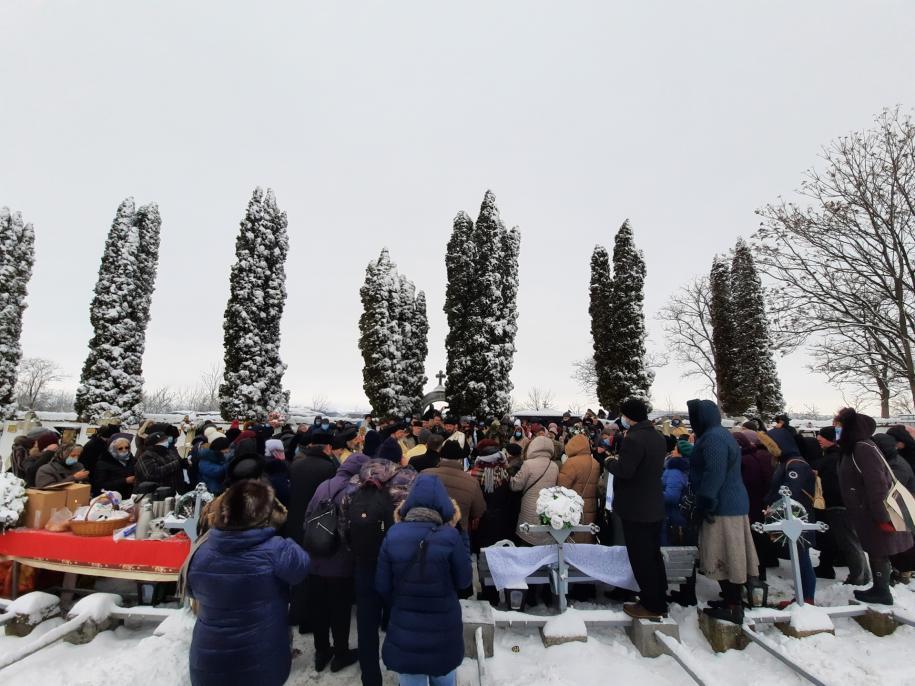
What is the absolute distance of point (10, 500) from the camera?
506 cm

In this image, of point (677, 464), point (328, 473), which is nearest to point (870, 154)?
point (677, 464)

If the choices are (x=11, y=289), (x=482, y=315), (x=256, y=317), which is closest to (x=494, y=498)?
(x=482, y=315)

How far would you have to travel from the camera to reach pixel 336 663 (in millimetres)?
3850

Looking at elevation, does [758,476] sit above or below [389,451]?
below

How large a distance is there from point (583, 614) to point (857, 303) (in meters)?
12.0

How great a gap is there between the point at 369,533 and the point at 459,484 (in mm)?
1064

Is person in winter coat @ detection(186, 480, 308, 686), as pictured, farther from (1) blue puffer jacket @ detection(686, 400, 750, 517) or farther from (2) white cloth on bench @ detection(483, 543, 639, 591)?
(1) blue puffer jacket @ detection(686, 400, 750, 517)

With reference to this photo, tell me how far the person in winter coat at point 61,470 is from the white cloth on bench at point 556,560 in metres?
5.19

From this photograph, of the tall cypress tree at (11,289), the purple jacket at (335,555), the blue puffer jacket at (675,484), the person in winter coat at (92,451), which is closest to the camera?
the purple jacket at (335,555)

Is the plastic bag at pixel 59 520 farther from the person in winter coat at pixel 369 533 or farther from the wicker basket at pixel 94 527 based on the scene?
the person in winter coat at pixel 369 533

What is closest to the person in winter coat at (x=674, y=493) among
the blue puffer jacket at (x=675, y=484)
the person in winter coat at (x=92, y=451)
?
the blue puffer jacket at (x=675, y=484)

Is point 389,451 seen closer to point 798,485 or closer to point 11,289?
point 798,485

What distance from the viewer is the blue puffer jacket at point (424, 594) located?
2.80 meters

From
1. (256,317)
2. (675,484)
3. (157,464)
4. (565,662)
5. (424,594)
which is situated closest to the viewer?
(424,594)
